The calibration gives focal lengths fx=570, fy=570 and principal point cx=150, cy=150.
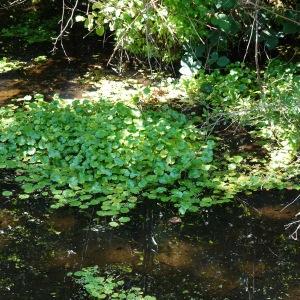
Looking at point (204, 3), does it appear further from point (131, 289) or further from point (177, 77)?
point (131, 289)

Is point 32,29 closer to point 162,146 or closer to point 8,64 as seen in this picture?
point 8,64

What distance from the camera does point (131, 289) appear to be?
4.27m

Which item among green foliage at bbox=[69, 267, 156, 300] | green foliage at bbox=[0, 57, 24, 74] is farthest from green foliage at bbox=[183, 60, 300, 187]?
green foliage at bbox=[0, 57, 24, 74]

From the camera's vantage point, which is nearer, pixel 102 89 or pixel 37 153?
pixel 37 153

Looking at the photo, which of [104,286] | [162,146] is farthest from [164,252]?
[162,146]

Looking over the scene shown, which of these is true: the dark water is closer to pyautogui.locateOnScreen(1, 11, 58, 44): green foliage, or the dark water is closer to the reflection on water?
the reflection on water

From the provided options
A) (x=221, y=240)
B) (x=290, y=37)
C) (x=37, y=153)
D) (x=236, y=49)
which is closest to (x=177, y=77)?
(x=236, y=49)

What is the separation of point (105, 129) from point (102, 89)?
7.05ft

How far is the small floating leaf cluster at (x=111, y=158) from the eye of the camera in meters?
5.45

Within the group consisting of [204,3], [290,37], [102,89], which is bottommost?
[102,89]

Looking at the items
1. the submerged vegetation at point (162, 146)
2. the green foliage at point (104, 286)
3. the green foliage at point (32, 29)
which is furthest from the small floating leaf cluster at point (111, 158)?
the green foliage at point (32, 29)

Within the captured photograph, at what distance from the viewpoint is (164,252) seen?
4750 mm

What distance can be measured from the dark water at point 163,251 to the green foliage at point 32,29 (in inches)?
236

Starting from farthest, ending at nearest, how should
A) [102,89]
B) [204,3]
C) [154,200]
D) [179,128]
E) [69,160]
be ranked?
[102,89], [204,3], [179,128], [69,160], [154,200]
